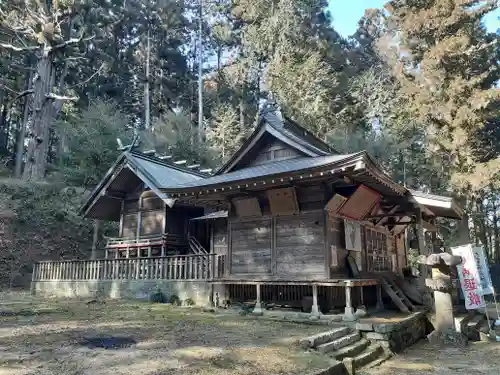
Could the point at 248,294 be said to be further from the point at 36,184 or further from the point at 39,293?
the point at 36,184

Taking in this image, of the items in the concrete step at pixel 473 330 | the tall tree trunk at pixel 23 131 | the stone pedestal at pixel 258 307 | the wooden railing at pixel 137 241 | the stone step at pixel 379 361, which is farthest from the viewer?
the tall tree trunk at pixel 23 131

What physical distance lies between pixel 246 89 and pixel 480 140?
65.1 feet

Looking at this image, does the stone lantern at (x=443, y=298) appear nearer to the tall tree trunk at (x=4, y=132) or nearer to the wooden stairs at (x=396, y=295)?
the wooden stairs at (x=396, y=295)

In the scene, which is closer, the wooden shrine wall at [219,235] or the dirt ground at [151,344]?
the dirt ground at [151,344]

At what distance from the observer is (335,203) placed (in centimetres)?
1166

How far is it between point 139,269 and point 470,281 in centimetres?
1105

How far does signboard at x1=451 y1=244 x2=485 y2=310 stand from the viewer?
1098 centimetres

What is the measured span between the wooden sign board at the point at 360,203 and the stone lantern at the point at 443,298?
2.54m

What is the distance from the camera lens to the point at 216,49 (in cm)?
4034

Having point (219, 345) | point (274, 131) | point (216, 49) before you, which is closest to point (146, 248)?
point (274, 131)

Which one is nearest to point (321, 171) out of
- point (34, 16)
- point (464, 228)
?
point (464, 228)

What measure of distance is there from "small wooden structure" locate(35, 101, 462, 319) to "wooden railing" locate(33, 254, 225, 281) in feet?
0.13

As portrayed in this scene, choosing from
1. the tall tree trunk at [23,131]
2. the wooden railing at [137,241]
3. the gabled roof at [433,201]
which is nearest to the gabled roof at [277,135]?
the gabled roof at [433,201]

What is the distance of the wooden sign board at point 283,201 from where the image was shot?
38.4 feet
